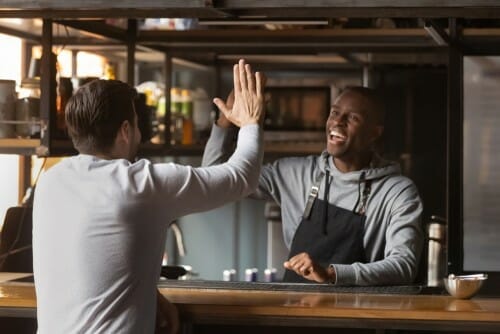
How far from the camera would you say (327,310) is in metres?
2.54

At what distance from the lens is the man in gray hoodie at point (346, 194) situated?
3272 mm

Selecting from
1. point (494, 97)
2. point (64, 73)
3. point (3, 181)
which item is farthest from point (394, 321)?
point (64, 73)

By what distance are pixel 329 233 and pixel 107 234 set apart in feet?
3.99

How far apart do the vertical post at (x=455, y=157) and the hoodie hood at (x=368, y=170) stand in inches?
9.5

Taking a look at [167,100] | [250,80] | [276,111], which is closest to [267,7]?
[250,80]

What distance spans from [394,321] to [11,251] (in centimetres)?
178

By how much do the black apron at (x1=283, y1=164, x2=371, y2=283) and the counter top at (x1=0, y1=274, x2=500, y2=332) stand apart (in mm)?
497

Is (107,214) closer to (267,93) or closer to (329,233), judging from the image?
(329,233)

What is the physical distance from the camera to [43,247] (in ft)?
7.88

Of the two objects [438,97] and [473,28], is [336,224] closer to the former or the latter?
[473,28]

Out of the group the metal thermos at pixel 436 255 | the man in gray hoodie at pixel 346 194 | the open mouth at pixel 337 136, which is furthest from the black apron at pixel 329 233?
the metal thermos at pixel 436 255

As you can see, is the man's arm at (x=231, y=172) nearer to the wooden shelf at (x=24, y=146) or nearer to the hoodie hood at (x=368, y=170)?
the hoodie hood at (x=368, y=170)

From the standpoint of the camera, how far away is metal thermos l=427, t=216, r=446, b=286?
394cm

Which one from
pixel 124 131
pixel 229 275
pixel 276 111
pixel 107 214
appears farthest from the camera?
pixel 276 111
